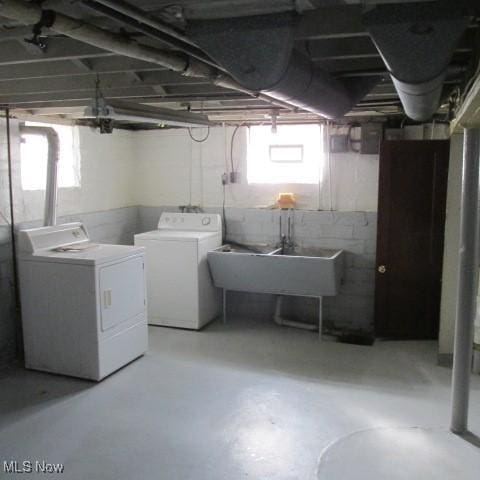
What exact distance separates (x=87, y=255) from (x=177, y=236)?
123cm

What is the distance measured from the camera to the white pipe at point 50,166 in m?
4.03

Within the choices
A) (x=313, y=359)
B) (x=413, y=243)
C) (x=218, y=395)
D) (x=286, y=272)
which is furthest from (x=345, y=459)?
(x=413, y=243)

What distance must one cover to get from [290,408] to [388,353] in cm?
141

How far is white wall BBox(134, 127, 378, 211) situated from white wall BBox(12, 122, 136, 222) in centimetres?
19

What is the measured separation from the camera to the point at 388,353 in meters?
4.25

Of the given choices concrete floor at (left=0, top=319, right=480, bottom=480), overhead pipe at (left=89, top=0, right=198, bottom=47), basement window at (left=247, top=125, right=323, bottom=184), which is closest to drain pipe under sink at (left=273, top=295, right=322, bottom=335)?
concrete floor at (left=0, top=319, right=480, bottom=480)

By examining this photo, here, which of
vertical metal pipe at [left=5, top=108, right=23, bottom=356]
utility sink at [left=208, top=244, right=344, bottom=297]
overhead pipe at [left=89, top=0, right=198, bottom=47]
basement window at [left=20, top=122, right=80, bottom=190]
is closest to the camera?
overhead pipe at [left=89, top=0, right=198, bottom=47]

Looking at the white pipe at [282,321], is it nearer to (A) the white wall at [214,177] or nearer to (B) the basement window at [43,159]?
(A) the white wall at [214,177]

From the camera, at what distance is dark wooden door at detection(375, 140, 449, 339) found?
4.32 meters

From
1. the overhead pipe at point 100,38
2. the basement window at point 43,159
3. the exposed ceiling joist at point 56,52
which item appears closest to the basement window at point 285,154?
the basement window at point 43,159

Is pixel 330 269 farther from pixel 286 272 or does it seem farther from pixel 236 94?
pixel 236 94

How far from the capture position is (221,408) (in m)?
3.23

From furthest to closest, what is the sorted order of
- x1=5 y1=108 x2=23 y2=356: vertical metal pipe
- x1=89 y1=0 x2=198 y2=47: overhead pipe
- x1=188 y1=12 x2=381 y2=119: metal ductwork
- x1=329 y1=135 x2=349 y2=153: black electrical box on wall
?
1. x1=329 y1=135 x2=349 y2=153: black electrical box on wall
2. x1=5 y1=108 x2=23 y2=356: vertical metal pipe
3. x1=188 y1=12 x2=381 y2=119: metal ductwork
4. x1=89 y1=0 x2=198 y2=47: overhead pipe

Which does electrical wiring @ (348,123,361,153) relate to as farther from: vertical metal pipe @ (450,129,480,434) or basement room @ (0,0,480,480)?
vertical metal pipe @ (450,129,480,434)
